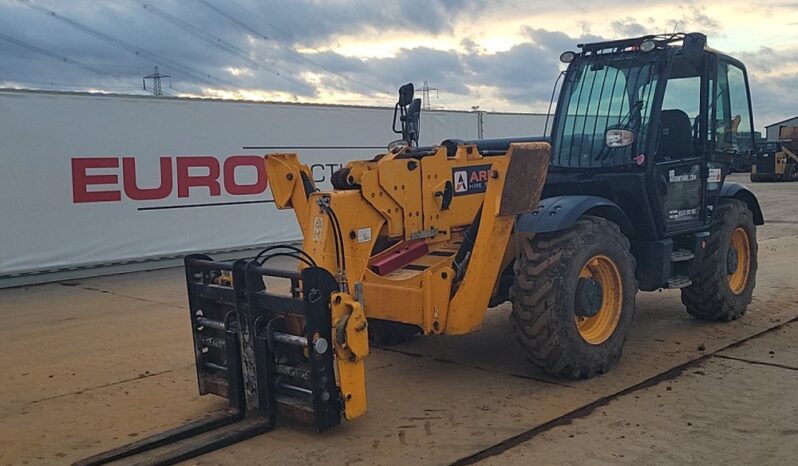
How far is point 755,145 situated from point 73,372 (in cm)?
683

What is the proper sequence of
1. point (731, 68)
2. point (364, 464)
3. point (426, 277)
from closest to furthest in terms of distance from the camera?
point (364, 464)
point (426, 277)
point (731, 68)

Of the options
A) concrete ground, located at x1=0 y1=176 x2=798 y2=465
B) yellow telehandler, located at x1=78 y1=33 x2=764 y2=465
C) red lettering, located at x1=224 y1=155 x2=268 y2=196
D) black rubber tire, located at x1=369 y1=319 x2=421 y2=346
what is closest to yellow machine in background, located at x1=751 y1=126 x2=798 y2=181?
red lettering, located at x1=224 y1=155 x2=268 y2=196

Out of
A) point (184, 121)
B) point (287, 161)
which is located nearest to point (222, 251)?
point (184, 121)

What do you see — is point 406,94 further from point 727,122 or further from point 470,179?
point 727,122

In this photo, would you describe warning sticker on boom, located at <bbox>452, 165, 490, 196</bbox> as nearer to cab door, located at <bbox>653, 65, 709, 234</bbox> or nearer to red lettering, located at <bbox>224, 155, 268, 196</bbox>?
cab door, located at <bbox>653, 65, 709, 234</bbox>

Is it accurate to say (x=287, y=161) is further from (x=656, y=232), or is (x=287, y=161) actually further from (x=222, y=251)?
(x=222, y=251)

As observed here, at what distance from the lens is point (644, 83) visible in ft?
22.6

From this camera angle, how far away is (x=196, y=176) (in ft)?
43.3

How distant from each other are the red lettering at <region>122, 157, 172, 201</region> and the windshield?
7.51m

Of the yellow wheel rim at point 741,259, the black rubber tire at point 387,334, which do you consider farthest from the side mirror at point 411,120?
the yellow wheel rim at point 741,259

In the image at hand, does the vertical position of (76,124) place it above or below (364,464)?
above

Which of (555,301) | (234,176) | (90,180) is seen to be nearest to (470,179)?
(555,301)

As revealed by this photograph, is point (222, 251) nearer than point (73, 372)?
No

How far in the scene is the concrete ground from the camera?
15.0 feet
